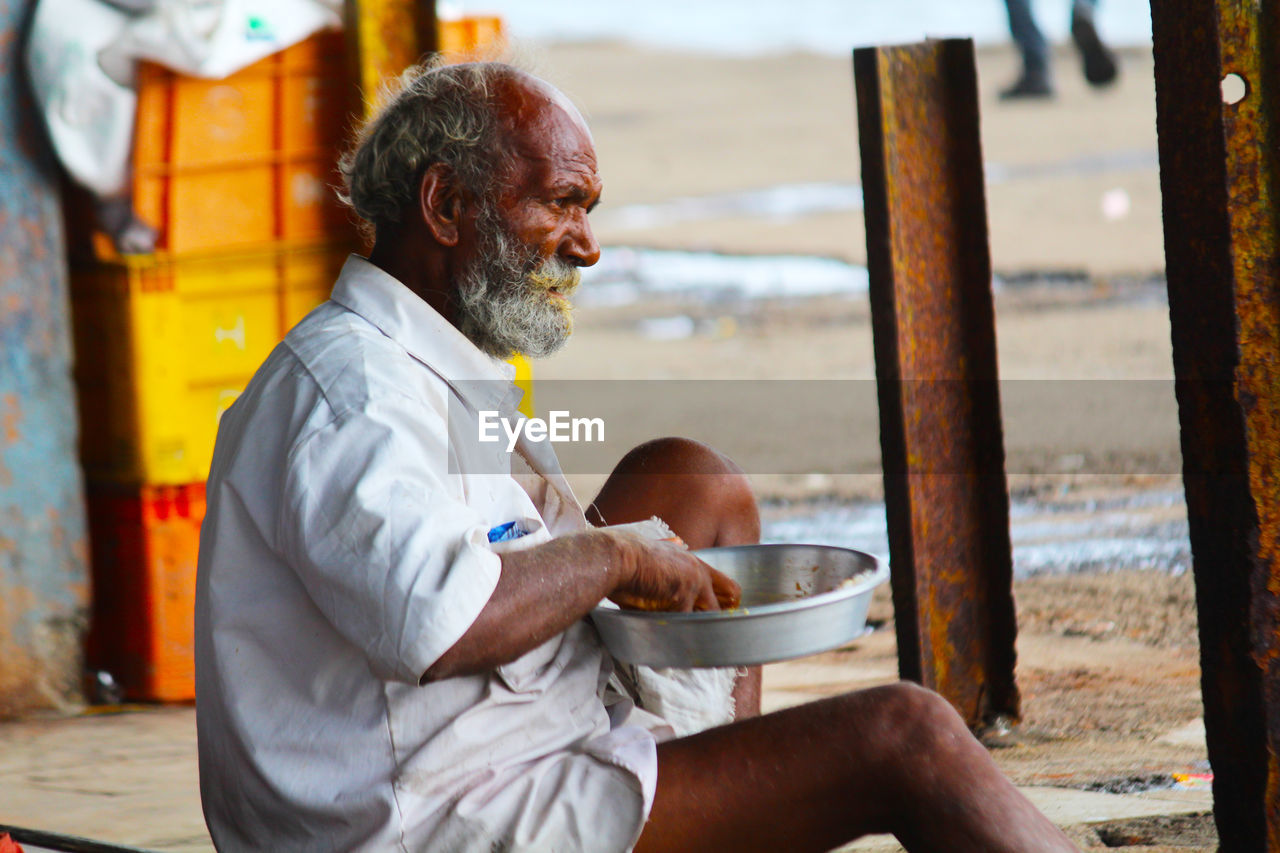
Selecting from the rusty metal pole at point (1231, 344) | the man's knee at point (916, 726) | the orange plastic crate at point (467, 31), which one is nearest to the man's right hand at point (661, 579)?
the man's knee at point (916, 726)

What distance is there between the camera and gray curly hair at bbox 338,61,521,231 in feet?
6.97

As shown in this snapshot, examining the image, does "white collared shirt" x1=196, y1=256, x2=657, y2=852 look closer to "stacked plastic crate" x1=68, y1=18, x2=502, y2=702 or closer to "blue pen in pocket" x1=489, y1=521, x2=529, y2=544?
"blue pen in pocket" x1=489, y1=521, x2=529, y2=544

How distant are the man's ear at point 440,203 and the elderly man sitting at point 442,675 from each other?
134 mm

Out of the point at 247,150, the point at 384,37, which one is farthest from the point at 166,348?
the point at 384,37

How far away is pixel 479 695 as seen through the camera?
1.80m

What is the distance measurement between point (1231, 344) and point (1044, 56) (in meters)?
19.4

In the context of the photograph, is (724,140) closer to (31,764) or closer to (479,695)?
(31,764)

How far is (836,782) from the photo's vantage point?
1.80 metres

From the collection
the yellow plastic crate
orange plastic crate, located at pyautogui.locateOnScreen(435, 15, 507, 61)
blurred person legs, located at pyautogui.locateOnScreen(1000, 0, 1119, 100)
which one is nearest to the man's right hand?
the yellow plastic crate

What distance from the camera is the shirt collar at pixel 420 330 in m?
1.97

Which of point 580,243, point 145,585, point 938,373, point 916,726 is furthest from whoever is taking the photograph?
point 145,585

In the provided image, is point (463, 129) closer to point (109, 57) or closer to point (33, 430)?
point (109, 57)

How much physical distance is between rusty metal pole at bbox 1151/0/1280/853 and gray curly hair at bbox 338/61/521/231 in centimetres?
102

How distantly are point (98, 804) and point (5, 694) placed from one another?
814 mm
